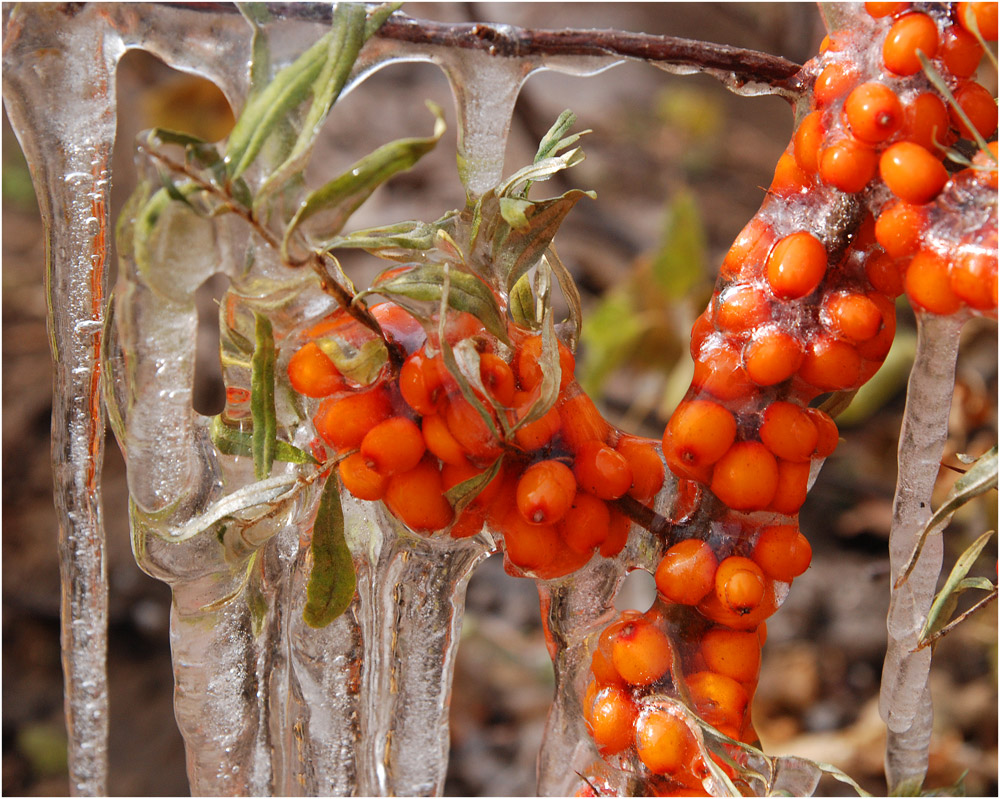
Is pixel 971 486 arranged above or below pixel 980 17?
below

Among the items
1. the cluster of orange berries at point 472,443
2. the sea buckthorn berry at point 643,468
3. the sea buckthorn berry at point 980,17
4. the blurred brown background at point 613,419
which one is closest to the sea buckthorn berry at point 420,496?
the cluster of orange berries at point 472,443

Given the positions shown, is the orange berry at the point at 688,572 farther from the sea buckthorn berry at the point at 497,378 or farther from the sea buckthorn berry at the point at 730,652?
the sea buckthorn berry at the point at 497,378

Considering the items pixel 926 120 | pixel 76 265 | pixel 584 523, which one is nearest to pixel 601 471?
pixel 584 523

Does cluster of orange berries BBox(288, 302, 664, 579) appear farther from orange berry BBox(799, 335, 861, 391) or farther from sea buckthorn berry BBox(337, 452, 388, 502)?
orange berry BBox(799, 335, 861, 391)

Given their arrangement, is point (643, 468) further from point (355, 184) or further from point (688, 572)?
point (355, 184)

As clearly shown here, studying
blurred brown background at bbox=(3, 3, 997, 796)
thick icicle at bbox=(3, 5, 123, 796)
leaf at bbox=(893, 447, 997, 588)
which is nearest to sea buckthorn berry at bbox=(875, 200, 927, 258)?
leaf at bbox=(893, 447, 997, 588)

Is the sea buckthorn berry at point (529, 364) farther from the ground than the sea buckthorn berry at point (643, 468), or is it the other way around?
the sea buckthorn berry at point (529, 364)

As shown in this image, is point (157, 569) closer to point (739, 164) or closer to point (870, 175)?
point (870, 175)
